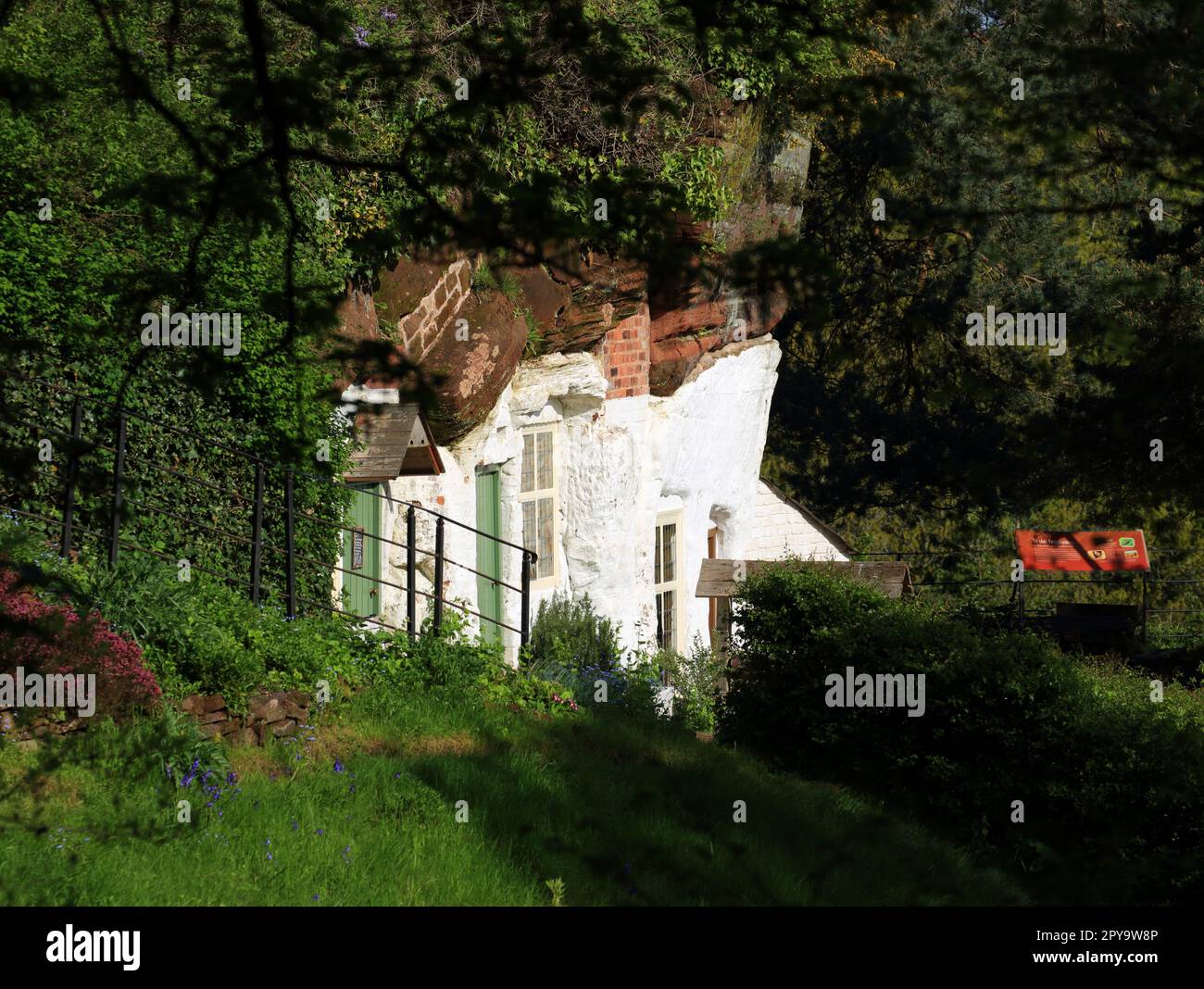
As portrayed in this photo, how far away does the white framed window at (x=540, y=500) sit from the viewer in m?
15.4

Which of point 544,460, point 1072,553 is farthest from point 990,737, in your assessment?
point 1072,553

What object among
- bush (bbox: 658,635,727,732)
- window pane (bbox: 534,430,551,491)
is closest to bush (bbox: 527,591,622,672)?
bush (bbox: 658,635,727,732)

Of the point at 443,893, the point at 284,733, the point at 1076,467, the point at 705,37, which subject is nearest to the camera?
the point at 705,37

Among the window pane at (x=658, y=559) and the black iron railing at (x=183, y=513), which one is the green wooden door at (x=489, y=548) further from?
the window pane at (x=658, y=559)

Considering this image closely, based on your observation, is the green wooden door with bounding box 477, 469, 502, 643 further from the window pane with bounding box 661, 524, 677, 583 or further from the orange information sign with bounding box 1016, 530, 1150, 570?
the orange information sign with bounding box 1016, 530, 1150, 570

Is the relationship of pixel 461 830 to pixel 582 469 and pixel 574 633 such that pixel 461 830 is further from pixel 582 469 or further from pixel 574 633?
pixel 582 469

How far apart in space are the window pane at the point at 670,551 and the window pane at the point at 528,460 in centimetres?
314

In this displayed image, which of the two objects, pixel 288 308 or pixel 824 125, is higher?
A: pixel 824 125

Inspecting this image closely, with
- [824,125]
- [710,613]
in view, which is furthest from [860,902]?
[824,125]

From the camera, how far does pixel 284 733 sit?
7.75 m

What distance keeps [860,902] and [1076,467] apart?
3824mm

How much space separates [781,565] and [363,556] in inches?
152

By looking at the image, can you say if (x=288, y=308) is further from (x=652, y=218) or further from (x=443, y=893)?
(x=443, y=893)

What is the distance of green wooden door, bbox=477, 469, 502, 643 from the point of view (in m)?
14.2
